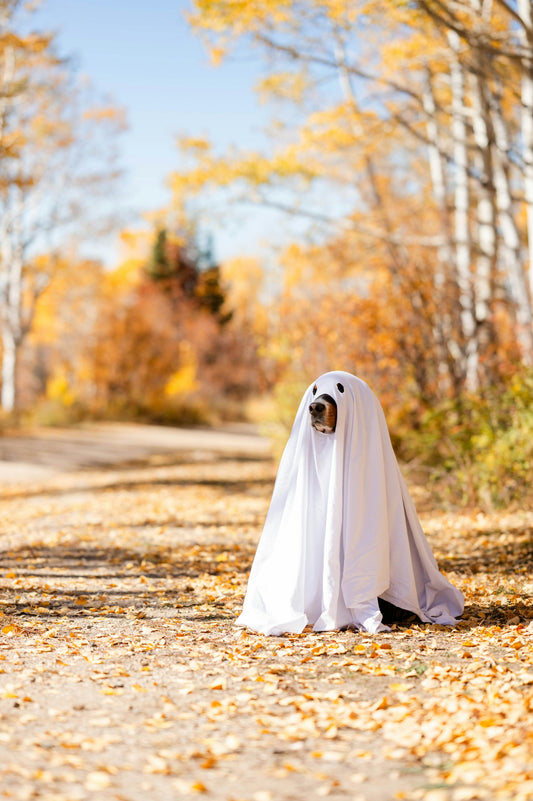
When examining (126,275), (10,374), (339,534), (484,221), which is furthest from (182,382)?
(339,534)

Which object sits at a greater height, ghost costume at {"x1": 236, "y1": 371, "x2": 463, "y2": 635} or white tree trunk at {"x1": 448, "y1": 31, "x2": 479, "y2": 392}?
white tree trunk at {"x1": 448, "y1": 31, "x2": 479, "y2": 392}

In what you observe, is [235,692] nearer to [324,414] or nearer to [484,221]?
[324,414]

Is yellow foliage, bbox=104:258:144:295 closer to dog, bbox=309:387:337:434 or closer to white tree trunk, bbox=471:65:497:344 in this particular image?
white tree trunk, bbox=471:65:497:344

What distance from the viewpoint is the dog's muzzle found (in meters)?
4.87

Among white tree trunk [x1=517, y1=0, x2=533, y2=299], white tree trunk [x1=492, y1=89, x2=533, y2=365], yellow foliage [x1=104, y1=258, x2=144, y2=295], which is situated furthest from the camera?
yellow foliage [x1=104, y1=258, x2=144, y2=295]

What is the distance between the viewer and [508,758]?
2971 millimetres

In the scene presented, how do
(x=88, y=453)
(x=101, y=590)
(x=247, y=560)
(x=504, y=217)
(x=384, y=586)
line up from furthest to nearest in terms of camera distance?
(x=88, y=453) → (x=504, y=217) → (x=247, y=560) → (x=101, y=590) → (x=384, y=586)

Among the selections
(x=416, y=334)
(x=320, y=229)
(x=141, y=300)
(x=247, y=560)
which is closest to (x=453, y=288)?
(x=416, y=334)

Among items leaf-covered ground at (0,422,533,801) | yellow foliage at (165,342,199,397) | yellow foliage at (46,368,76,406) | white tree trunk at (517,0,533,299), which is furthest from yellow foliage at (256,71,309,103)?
yellow foliage at (165,342,199,397)

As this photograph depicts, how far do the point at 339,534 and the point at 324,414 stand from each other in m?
0.74

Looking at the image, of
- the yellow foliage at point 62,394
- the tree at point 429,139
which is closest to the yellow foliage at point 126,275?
the yellow foliage at point 62,394

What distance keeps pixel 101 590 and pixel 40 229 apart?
52.1 feet

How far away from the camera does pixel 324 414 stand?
192 inches

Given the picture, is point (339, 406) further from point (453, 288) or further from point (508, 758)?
→ point (453, 288)
